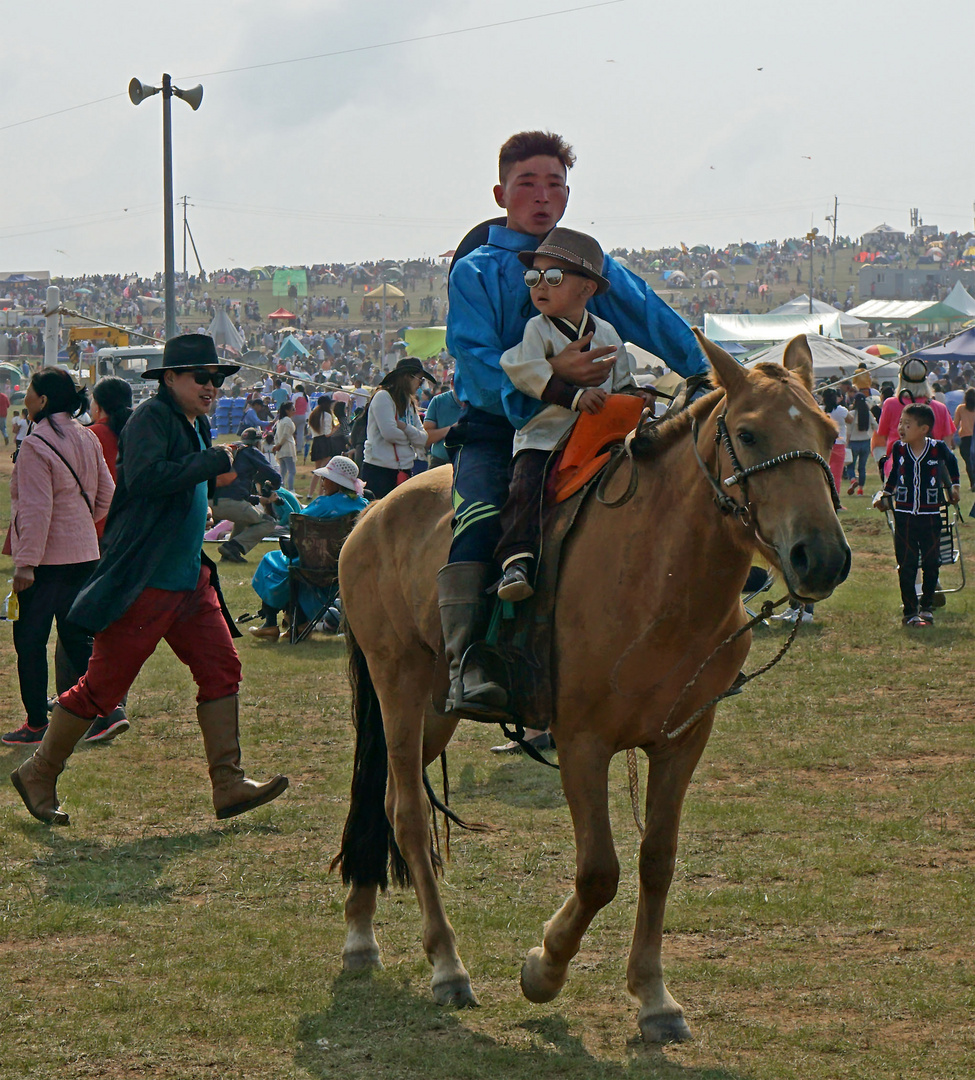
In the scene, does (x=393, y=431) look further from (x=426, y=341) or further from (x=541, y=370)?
(x=426, y=341)

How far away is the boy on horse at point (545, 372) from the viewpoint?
4.32 metres

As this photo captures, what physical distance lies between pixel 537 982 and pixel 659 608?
51.7 inches

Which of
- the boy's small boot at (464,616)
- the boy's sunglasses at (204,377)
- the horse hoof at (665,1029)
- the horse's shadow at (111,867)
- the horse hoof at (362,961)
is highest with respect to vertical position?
the boy's sunglasses at (204,377)

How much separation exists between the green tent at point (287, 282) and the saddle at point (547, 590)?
9462 cm

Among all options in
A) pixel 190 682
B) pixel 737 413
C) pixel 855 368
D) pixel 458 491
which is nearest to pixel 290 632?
pixel 190 682

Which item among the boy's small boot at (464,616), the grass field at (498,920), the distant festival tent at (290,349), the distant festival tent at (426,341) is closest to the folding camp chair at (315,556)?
the grass field at (498,920)

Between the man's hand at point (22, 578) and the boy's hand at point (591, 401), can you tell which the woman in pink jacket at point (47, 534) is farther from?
the boy's hand at point (591, 401)

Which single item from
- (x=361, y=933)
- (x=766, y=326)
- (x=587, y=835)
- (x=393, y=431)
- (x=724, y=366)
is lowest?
(x=361, y=933)

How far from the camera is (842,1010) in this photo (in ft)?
14.4

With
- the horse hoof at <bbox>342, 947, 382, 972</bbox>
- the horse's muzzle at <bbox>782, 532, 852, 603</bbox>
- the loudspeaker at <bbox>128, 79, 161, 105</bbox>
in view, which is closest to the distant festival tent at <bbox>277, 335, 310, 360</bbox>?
the loudspeaker at <bbox>128, 79, 161, 105</bbox>

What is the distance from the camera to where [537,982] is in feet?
14.4

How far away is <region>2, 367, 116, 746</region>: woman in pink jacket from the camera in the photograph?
8047mm

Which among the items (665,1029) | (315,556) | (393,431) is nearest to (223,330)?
(315,556)

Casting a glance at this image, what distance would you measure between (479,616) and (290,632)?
7726mm
